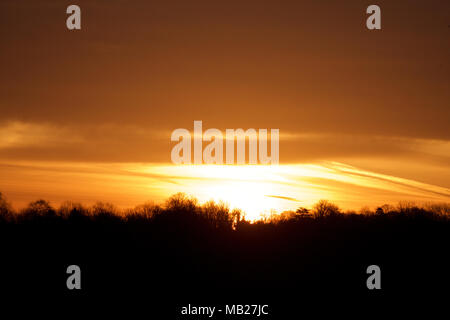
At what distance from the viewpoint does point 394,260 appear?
61.8 meters

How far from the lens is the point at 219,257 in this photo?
6488cm

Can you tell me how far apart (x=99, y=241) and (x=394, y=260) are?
30.0 meters

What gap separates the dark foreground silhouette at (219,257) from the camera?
51344 mm

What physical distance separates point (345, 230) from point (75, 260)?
33359 millimetres

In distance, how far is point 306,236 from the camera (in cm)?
7394

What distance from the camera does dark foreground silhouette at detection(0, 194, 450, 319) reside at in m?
51.3

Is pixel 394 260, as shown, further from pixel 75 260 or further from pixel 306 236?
pixel 75 260
